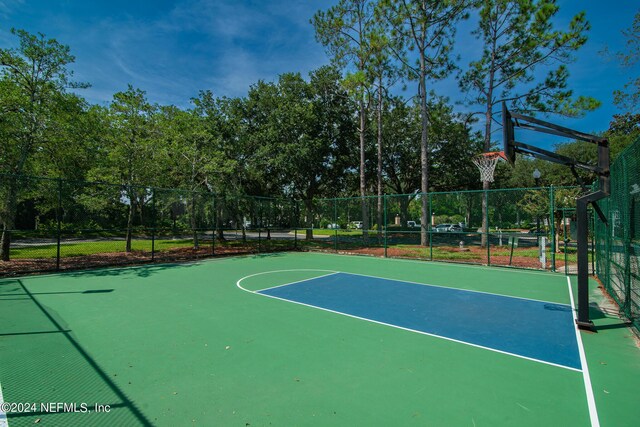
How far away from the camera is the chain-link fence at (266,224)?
11.1 meters

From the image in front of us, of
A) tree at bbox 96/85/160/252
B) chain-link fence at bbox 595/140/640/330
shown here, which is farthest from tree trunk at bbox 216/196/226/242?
chain-link fence at bbox 595/140/640/330

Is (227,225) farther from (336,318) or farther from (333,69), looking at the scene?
(336,318)

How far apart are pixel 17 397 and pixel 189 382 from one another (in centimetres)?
157

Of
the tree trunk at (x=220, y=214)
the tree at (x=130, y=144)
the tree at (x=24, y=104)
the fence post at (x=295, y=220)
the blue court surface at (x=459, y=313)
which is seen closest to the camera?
the blue court surface at (x=459, y=313)

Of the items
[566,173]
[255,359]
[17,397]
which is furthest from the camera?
[566,173]

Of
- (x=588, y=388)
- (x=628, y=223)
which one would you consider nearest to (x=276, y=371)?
(x=588, y=388)

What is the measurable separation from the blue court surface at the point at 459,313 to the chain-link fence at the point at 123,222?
790cm

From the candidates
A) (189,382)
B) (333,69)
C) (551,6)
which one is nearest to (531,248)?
(551,6)

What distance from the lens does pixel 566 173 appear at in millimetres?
28156

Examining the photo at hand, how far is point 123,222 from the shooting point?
14422 millimetres

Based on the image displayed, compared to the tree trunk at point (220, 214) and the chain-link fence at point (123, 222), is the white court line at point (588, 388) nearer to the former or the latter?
the chain-link fence at point (123, 222)

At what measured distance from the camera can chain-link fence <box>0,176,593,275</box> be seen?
11.1m

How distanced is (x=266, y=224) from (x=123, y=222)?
21.8 ft

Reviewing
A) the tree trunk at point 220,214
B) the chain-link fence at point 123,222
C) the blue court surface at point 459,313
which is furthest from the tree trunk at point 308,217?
the blue court surface at point 459,313
